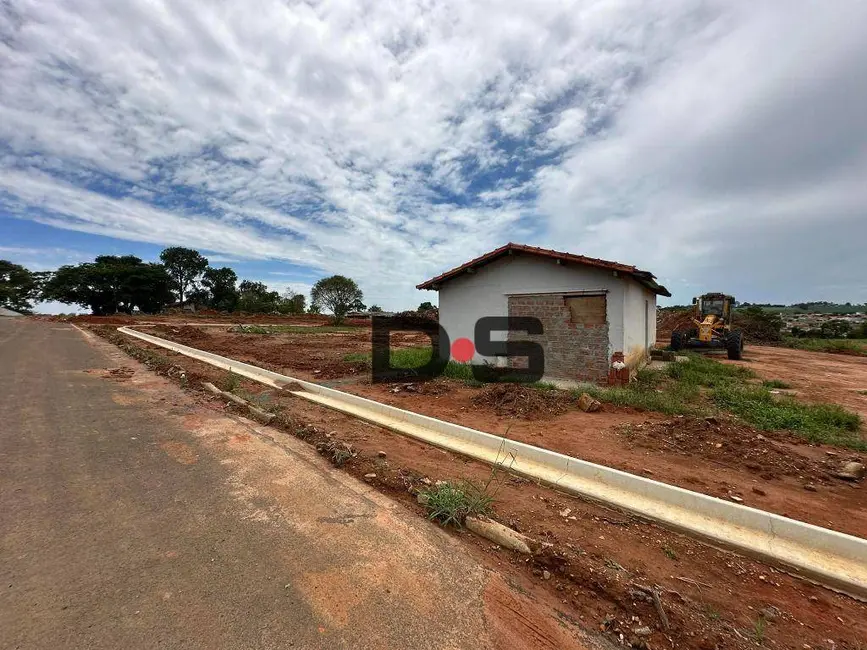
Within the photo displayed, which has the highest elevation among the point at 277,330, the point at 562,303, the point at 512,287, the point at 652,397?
the point at 512,287

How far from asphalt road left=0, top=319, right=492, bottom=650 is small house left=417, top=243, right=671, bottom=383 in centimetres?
673

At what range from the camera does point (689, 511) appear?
3.75 metres

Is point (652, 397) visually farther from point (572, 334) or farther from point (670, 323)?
point (670, 323)

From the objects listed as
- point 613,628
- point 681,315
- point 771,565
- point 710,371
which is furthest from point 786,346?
point 613,628

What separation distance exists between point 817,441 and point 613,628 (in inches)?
227

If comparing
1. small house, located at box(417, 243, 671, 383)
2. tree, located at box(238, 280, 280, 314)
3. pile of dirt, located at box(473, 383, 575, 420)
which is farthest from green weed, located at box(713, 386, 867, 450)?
tree, located at box(238, 280, 280, 314)

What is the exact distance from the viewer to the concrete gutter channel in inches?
119

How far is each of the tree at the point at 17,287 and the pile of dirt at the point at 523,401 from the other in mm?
76660

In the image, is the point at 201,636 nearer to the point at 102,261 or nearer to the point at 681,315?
the point at 681,315

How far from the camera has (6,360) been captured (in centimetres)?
1209

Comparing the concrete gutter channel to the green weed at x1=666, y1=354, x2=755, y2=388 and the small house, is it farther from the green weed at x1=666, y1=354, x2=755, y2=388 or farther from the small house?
the green weed at x1=666, y1=354, x2=755, y2=388

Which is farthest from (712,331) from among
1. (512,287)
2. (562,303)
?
(512,287)

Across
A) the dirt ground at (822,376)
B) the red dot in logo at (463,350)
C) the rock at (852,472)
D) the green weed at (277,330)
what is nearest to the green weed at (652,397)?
the rock at (852,472)

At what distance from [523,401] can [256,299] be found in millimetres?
56511
